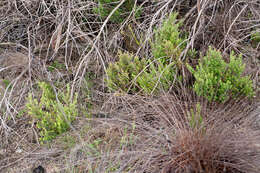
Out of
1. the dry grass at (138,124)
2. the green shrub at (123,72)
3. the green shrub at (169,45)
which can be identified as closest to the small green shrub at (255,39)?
the dry grass at (138,124)

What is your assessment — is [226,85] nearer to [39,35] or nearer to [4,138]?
[4,138]

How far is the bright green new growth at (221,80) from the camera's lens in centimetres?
220

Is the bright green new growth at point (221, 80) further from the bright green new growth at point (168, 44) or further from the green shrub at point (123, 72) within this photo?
the green shrub at point (123, 72)

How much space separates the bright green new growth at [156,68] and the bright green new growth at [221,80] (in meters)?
0.28

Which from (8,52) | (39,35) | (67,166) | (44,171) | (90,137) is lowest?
(44,171)

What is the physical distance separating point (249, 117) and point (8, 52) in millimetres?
3038

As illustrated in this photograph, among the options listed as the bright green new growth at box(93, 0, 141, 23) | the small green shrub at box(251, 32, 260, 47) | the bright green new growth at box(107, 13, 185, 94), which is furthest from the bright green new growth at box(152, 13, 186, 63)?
the small green shrub at box(251, 32, 260, 47)

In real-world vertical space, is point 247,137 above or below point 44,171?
above

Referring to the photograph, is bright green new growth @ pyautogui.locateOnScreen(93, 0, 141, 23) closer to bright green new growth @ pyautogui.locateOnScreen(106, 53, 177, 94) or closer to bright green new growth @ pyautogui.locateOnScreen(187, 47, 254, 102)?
bright green new growth @ pyautogui.locateOnScreen(106, 53, 177, 94)

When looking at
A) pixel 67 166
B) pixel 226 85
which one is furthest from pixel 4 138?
pixel 226 85

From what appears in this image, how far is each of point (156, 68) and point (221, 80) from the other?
2.05ft

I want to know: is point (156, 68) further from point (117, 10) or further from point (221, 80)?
point (117, 10)

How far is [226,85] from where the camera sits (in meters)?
2.15

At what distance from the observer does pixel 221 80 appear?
229 centimetres
